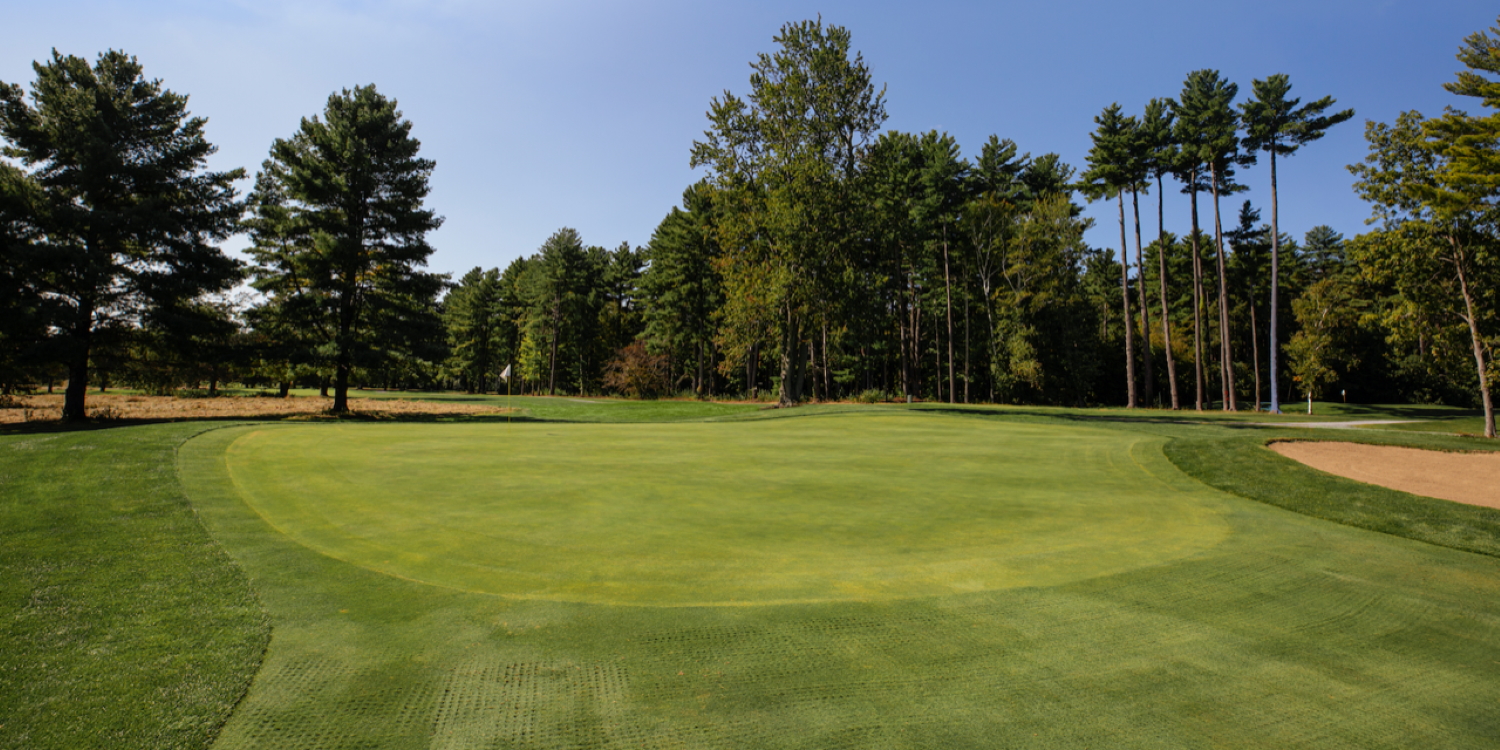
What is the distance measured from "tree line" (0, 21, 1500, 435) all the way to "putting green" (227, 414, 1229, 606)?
14.5 meters

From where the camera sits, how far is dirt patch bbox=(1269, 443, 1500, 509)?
10.2 m

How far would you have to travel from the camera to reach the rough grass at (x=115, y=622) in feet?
8.77

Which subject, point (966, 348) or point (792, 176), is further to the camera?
point (966, 348)

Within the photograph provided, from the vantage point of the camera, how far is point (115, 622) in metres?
3.73

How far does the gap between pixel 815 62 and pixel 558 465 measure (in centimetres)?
2688

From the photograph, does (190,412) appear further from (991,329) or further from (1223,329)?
(1223,329)

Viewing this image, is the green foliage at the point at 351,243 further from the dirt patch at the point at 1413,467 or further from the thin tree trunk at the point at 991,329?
the thin tree trunk at the point at 991,329

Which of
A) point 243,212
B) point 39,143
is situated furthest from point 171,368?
point 39,143

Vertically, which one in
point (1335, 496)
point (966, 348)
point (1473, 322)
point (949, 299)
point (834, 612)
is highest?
point (949, 299)

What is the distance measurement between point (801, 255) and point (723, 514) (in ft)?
77.6

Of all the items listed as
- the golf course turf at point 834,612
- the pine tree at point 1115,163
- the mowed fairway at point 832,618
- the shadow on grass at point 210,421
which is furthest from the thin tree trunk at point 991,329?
the mowed fairway at point 832,618

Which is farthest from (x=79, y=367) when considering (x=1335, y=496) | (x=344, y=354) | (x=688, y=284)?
(x=688, y=284)

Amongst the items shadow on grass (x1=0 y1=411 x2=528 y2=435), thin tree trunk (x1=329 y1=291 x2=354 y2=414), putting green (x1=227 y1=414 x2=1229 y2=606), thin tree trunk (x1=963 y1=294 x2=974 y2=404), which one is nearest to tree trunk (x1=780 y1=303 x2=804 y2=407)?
shadow on grass (x1=0 y1=411 x2=528 y2=435)

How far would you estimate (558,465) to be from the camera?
416 inches
